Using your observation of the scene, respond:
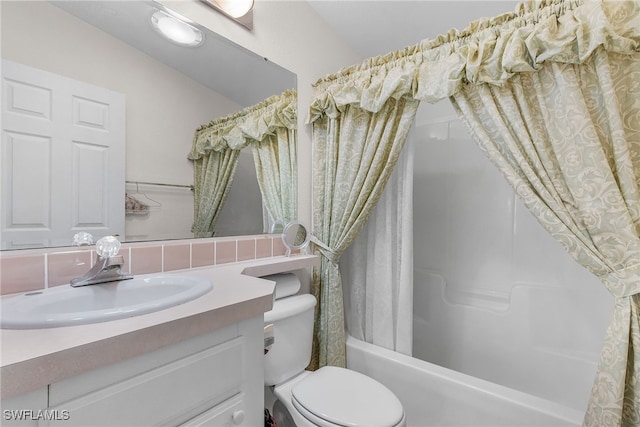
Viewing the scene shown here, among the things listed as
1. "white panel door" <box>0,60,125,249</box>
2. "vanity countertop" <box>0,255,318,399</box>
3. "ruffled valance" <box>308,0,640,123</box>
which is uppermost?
"ruffled valance" <box>308,0,640,123</box>

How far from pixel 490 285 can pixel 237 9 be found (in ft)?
7.10

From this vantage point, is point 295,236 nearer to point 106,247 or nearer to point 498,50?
point 106,247

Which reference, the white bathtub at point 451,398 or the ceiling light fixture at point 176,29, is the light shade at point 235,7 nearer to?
the ceiling light fixture at point 176,29

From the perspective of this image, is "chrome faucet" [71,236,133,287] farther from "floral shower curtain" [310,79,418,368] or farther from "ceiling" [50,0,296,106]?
"floral shower curtain" [310,79,418,368]

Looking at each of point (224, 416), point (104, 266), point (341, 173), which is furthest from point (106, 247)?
point (341, 173)

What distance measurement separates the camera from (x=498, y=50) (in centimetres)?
112

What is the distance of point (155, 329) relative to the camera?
575mm

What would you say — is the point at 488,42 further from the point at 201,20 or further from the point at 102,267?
the point at 102,267

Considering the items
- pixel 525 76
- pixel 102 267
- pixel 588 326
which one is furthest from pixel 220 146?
pixel 588 326

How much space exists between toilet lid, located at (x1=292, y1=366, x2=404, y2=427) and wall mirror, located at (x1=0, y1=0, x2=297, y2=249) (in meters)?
0.77

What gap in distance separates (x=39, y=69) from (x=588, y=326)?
2693 millimetres

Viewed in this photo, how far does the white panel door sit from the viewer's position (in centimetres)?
83

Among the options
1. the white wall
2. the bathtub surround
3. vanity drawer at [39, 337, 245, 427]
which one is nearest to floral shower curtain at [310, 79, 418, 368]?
the bathtub surround

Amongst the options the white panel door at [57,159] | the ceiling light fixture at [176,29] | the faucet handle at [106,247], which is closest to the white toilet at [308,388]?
the faucet handle at [106,247]
